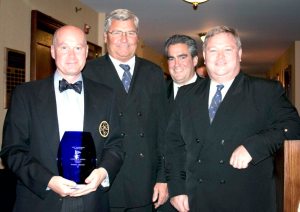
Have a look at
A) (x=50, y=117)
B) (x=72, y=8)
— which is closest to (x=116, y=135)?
(x=50, y=117)

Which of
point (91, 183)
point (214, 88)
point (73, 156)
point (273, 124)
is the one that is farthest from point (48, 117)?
point (273, 124)

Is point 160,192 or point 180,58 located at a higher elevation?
point 180,58

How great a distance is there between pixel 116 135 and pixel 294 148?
0.84 metres

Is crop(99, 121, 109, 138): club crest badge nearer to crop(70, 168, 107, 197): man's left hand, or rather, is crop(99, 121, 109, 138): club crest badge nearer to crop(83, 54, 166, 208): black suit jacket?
crop(70, 168, 107, 197): man's left hand

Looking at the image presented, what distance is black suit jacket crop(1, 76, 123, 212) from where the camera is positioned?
5.51 ft

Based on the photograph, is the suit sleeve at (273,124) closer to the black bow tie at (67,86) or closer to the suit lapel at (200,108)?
the suit lapel at (200,108)

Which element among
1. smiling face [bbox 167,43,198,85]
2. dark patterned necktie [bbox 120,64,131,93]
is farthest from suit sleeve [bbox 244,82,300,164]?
smiling face [bbox 167,43,198,85]

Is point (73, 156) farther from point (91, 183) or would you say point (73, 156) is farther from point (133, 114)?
point (133, 114)

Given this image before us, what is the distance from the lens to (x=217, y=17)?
25.2 ft

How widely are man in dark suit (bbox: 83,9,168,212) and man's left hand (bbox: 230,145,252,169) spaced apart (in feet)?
2.04

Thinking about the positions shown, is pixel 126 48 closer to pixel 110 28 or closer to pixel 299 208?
pixel 110 28

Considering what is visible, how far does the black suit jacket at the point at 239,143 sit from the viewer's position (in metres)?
1.90

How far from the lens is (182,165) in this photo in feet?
7.09

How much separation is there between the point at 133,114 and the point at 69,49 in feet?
2.07
